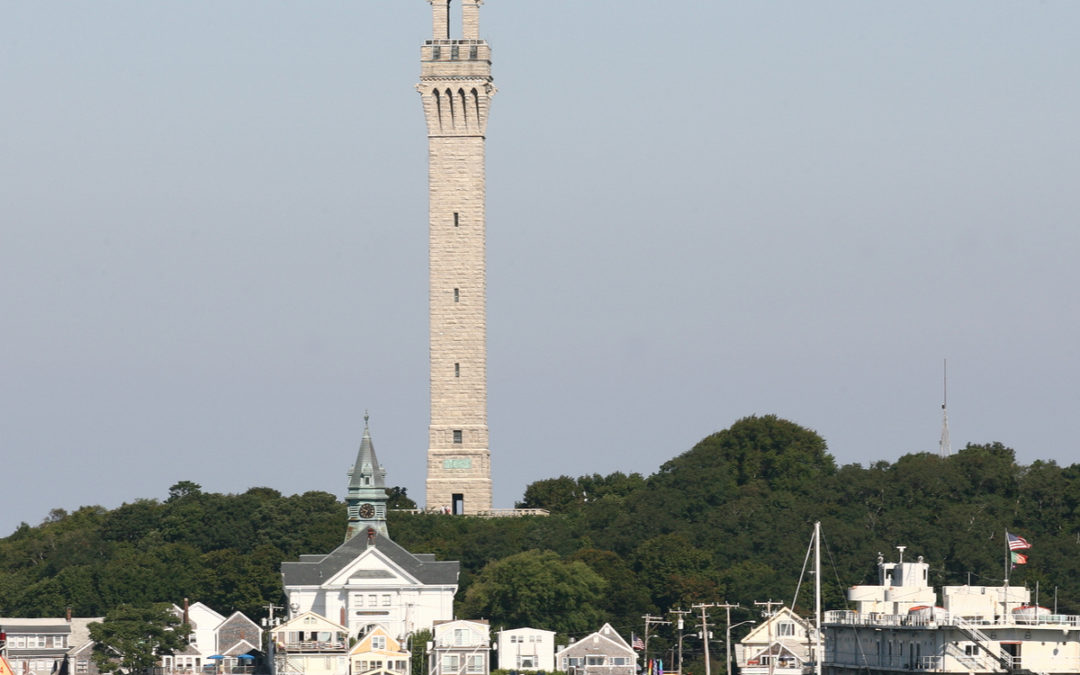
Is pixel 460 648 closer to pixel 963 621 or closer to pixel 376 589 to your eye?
pixel 376 589

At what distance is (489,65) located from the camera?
188875mm

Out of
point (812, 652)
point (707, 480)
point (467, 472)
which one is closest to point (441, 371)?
point (467, 472)

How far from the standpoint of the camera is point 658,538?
17350 centimetres

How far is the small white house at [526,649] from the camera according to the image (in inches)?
6280

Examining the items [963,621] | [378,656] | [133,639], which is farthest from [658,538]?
[963,621]

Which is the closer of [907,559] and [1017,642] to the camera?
[1017,642]

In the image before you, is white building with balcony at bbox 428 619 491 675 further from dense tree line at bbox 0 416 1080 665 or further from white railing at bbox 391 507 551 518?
white railing at bbox 391 507 551 518

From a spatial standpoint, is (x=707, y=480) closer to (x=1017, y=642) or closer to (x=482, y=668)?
(x=482, y=668)

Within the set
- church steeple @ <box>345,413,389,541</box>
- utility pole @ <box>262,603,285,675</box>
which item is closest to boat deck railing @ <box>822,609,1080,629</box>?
utility pole @ <box>262,603,285,675</box>

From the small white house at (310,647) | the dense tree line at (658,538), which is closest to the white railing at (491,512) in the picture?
the dense tree line at (658,538)

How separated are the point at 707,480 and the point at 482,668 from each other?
34.4 meters

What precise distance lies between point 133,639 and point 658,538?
31.8 metres

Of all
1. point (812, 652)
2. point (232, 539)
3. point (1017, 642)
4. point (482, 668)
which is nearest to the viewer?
point (1017, 642)

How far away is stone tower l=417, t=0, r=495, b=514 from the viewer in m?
187
